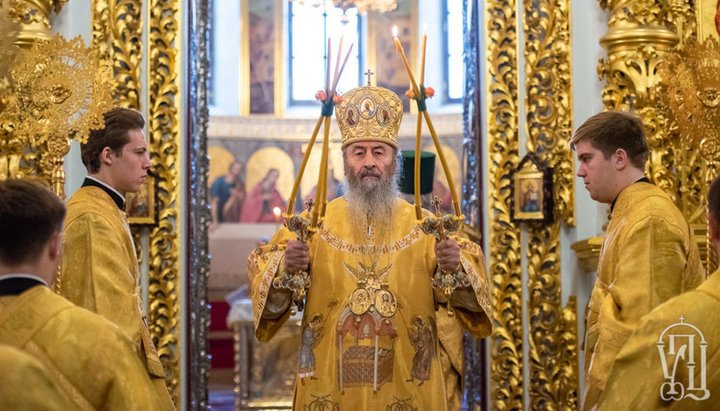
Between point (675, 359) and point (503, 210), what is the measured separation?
375cm

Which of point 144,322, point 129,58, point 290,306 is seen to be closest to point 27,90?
point 144,322

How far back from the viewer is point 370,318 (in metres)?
4.68

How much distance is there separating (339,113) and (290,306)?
1.02 m

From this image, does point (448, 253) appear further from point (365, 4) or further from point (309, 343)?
point (365, 4)

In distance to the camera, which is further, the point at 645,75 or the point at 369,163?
the point at 645,75

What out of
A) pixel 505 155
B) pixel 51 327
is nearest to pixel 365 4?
pixel 505 155

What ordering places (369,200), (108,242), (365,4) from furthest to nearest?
(365,4)
(369,200)
(108,242)

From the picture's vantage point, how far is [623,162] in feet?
14.3

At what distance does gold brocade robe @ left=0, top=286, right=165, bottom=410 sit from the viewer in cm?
263

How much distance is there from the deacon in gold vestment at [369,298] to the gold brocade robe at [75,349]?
5.71ft

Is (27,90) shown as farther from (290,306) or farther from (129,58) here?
(129,58)

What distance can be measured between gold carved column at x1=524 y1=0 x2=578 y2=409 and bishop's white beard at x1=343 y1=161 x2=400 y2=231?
74.1 inches

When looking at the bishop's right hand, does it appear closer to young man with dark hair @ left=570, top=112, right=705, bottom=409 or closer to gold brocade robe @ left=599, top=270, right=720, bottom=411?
young man with dark hair @ left=570, top=112, right=705, bottom=409

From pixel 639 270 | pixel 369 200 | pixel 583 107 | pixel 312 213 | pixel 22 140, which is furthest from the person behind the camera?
pixel 583 107
